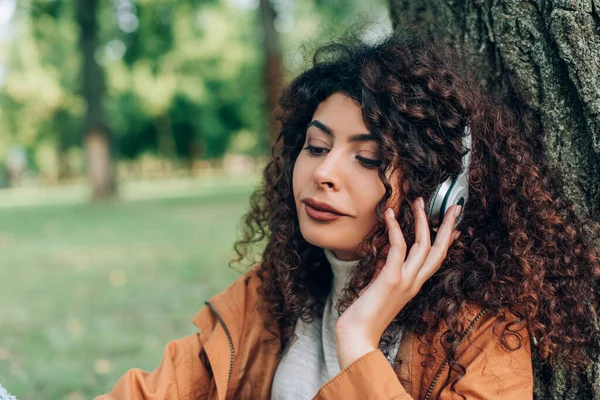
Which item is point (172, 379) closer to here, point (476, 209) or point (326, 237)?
point (326, 237)

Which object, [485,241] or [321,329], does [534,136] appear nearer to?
[485,241]

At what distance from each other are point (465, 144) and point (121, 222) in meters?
12.6

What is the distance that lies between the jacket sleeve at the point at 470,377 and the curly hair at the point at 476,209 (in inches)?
1.9

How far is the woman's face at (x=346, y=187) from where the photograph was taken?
183 centimetres

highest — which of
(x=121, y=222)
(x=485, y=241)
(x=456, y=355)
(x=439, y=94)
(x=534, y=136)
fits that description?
(x=439, y=94)

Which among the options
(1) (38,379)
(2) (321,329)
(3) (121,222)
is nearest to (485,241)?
(2) (321,329)

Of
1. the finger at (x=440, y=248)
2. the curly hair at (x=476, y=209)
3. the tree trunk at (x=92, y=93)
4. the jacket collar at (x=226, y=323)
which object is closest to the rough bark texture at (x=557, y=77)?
the curly hair at (x=476, y=209)

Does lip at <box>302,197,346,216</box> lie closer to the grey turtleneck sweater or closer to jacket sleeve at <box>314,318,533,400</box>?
the grey turtleneck sweater

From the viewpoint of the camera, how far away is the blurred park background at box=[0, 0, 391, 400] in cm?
474

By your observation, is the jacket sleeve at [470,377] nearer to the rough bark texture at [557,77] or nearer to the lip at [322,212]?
the rough bark texture at [557,77]

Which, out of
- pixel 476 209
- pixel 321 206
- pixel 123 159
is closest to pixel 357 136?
pixel 321 206

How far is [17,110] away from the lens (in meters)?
38.1

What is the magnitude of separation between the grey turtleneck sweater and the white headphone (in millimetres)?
311

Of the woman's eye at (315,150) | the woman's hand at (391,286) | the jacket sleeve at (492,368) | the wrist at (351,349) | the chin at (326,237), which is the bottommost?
the jacket sleeve at (492,368)
